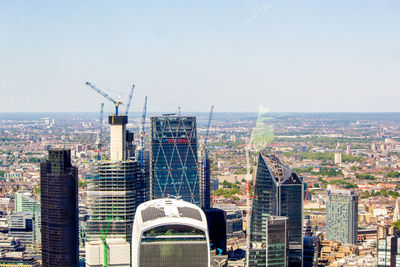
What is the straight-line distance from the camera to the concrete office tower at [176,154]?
27938mm

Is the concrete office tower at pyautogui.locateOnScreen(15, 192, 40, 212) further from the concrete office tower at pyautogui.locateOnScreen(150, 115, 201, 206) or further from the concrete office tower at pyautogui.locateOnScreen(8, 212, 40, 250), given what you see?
the concrete office tower at pyautogui.locateOnScreen(150, 115, 201, 206)

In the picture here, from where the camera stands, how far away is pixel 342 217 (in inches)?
1254

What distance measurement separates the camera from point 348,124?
61.5m

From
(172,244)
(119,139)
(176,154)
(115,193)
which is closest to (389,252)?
(115,193)

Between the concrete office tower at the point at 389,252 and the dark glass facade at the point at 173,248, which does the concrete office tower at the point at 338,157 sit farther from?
the dark glass facade at the point at 173,248

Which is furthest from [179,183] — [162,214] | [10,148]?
[10,148]

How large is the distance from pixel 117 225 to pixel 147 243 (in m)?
7.50

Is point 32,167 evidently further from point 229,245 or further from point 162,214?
point 162,214

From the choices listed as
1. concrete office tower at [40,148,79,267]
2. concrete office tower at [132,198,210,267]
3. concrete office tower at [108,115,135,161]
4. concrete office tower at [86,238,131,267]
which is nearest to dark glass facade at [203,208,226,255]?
concrete office tower at [108,115,135,161]

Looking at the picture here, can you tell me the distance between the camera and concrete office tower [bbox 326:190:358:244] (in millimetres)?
30516

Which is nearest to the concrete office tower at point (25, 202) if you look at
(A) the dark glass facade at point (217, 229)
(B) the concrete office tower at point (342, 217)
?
(A) the dark glass facade at point (217, 229)

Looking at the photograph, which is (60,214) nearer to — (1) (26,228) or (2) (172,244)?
(2) (172,244)

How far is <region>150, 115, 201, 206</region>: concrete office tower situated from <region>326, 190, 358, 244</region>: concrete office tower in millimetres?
6463

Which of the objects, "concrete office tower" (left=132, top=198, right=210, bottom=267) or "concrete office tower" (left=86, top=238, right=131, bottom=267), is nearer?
"concrete office tower" (left=132, top=198, right=210, bottom=267)
